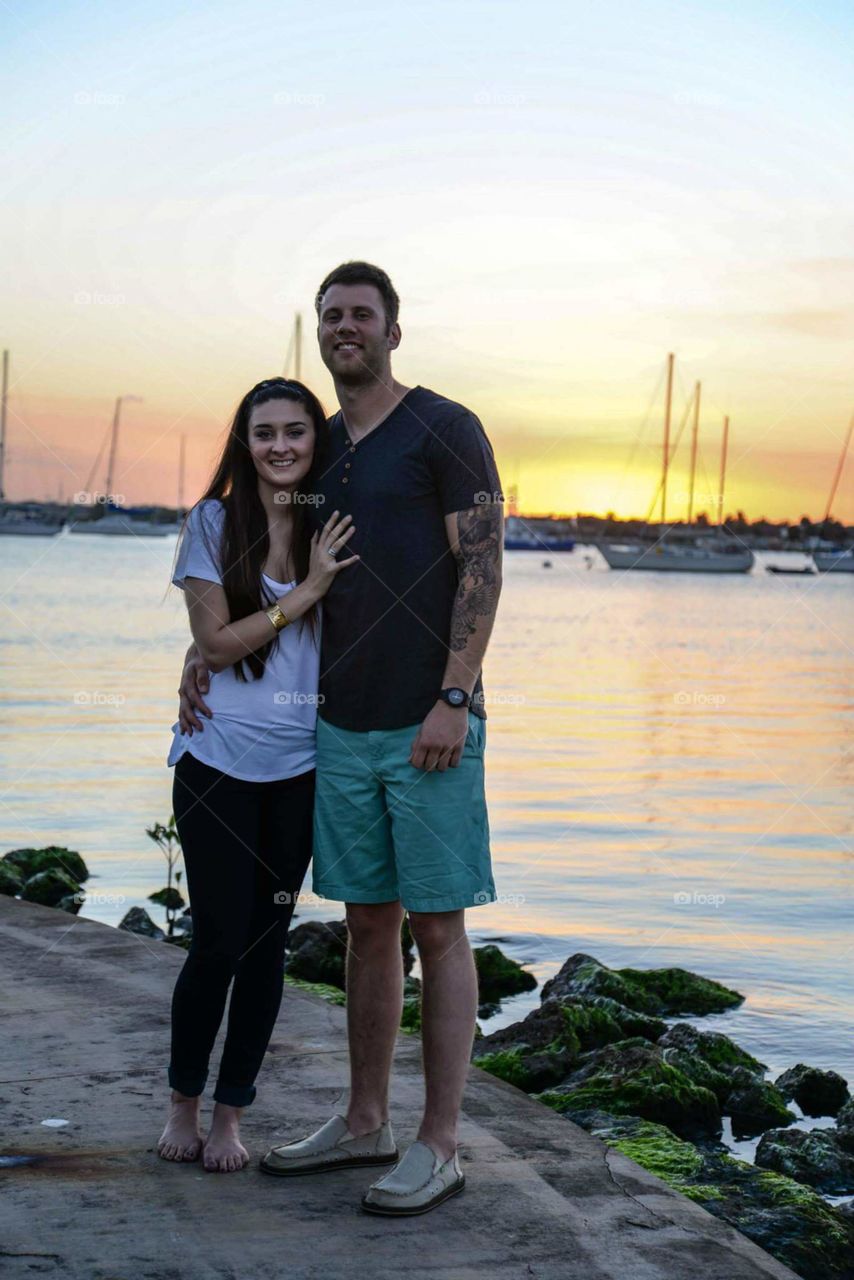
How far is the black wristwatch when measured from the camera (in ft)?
12.3

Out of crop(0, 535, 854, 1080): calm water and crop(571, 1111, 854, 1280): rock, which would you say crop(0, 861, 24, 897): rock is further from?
crop(571, 1111, 854, 1280): rock

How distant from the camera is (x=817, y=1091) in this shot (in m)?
6.34

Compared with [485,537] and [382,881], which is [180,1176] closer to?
[382,881]

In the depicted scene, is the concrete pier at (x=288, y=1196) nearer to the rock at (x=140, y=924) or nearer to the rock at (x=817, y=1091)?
the rock at (x=817, y=1091)

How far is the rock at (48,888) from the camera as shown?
30.5ft

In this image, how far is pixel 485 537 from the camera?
381 cm

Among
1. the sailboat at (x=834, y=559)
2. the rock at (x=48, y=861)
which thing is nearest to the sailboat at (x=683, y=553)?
the sailboat at (x=834, y=559)

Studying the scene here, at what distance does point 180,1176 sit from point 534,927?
580 cm

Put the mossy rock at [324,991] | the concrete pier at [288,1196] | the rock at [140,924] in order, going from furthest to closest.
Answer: the rock at [140,924] → the mossy rock at [324,991] → the concrete pier at [288,1196]

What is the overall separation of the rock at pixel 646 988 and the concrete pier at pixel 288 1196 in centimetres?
260

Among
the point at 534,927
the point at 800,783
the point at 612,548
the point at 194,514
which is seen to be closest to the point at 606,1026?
the point at 534,927

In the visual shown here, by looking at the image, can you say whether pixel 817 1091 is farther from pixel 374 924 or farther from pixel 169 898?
pixel 169 898

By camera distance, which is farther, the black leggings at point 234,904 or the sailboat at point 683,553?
the sailboat at point 683,553

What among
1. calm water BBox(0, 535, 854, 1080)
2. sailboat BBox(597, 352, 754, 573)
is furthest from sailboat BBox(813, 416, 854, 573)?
calm water BBox(0, 535, 854, 1080)
